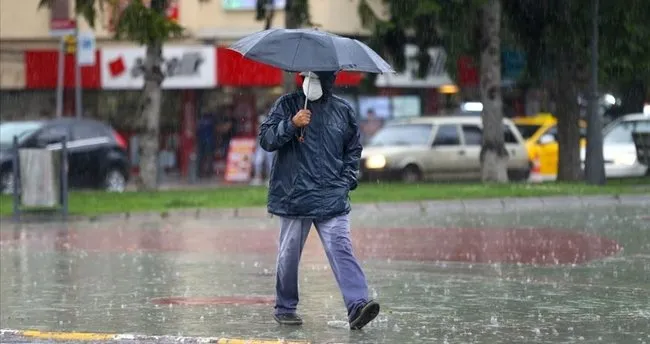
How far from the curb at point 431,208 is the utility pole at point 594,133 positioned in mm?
2572

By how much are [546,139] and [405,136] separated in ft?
16.1

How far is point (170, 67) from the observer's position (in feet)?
137

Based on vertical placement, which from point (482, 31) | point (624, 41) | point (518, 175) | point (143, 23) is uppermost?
point (143, 23)

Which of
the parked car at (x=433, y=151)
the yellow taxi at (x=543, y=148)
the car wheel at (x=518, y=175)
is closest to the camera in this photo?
the parked car at (x=433, y=151)

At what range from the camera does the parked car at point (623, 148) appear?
3077 centimetres

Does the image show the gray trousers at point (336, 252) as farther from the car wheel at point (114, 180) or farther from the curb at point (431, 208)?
the car wheel at point (114, 180)

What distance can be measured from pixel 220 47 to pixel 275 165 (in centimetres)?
3228

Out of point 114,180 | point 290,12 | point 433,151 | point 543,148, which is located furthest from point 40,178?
point 543,148

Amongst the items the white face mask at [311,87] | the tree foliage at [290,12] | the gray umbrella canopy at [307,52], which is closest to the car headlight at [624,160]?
the tree foliage at [290,12]

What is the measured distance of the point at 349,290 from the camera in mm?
9242

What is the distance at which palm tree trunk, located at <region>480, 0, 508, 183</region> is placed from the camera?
2741 centimetres

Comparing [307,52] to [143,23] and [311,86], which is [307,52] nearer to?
[311,86]

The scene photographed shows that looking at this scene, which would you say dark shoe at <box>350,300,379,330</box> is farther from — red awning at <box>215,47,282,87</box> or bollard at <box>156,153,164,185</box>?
red awning at <box>215,47,282,87</box>

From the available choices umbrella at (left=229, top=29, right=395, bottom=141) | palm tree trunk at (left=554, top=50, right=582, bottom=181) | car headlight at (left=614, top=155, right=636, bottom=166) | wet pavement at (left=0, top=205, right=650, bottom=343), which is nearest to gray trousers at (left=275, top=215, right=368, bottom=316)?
wet pavement at (left=0, top=205, right=650, bottom=343)
